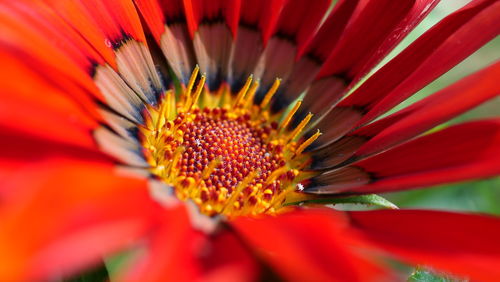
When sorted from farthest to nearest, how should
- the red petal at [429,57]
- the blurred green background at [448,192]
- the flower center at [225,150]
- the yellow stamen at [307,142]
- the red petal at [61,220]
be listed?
1. the blurred green background at [448,192]
2. the yellow stamen at [307,142]
3. the flower center at [225,150]
4. the red petal at [429,57]
5. the red petal at [61,220]

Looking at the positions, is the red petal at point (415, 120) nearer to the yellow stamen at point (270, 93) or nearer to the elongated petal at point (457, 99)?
the elongated petal at point (457, 99)

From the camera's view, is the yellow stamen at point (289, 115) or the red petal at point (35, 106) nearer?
the red petal at point (35, 106)

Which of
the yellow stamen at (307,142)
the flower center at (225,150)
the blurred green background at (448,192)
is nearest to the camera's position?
the flower center at (225,150)

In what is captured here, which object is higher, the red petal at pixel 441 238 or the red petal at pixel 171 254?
the red petal at pixel 441 238

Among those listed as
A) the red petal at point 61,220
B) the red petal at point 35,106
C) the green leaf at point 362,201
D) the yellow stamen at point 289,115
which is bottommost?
the red petal at point 61,220

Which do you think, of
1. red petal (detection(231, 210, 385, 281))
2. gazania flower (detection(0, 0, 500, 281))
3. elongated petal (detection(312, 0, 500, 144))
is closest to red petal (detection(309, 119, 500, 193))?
gazania flower (detection(0, 0, 500, 281))

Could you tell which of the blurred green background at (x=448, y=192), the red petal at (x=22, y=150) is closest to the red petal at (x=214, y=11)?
A: the blurred green background at (x=448, y=192)

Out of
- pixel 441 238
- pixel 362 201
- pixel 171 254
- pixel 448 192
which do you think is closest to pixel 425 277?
pixel 362 201

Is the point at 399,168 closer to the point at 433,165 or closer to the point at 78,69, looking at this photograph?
the point at 433,165

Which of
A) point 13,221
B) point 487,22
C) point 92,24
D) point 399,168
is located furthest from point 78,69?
point 487,22
